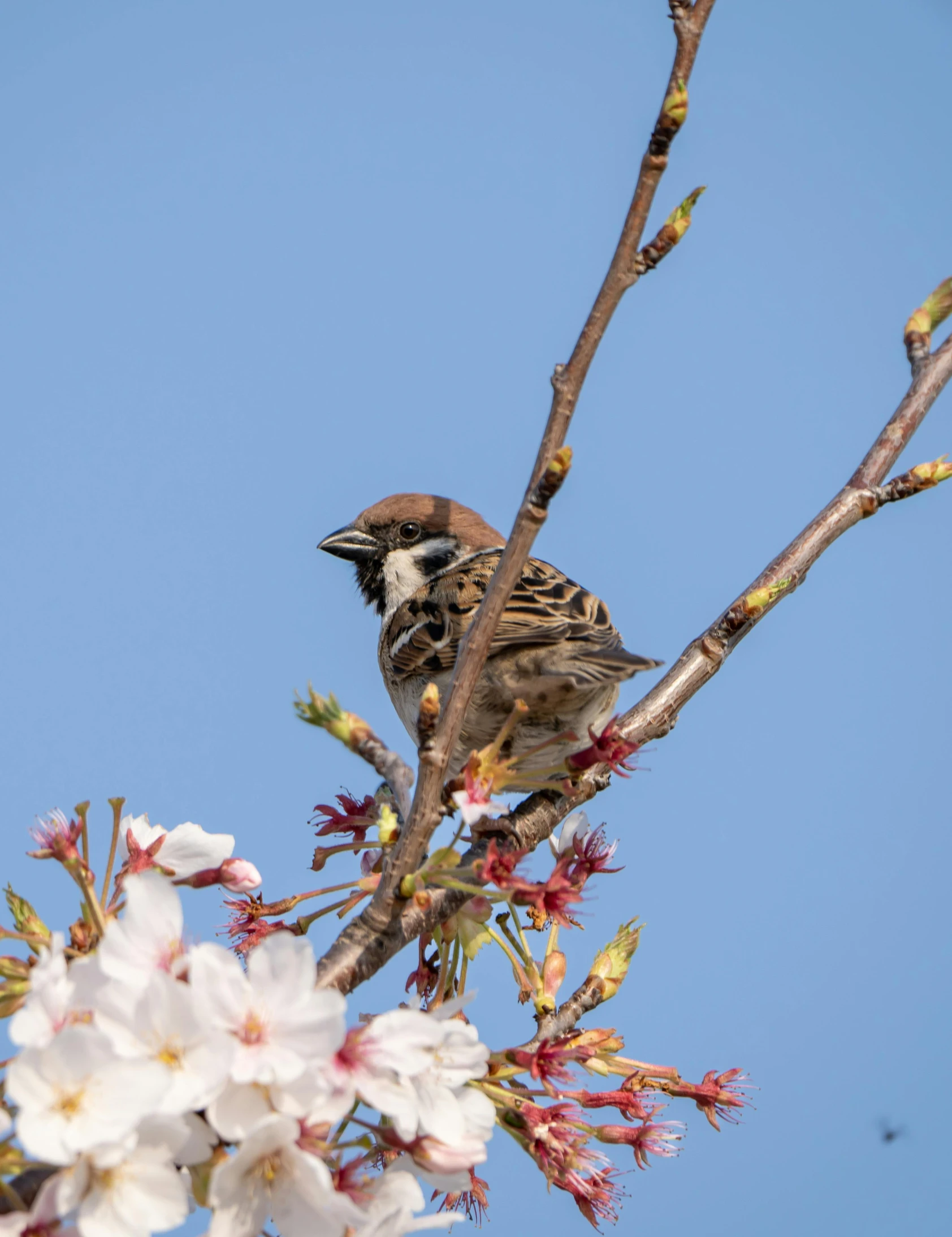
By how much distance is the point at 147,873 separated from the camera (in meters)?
2.23

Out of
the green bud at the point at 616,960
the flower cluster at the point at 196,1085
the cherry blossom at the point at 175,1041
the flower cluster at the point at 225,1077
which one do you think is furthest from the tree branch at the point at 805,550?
the cherry blossom at the point at 175,1041

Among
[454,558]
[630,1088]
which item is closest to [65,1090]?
[630,1088]

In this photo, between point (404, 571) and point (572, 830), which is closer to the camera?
point (572, 830)

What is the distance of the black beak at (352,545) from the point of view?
6.84 metres

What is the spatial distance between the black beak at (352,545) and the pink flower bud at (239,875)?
157 inches

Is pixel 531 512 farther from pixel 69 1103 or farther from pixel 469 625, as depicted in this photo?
pixel 69 1103

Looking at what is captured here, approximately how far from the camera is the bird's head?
22.6 feet

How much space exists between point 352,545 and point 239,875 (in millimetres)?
4082

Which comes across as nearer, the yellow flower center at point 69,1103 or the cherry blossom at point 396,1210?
the yellow flower center at point 69,1103

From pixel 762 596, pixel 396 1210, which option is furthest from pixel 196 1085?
pixel 762 596

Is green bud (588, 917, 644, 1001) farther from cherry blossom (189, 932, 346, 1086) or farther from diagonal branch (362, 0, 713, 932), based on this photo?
cherry blossom (189, 932, 346, 1086)

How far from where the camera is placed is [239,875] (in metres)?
2.92

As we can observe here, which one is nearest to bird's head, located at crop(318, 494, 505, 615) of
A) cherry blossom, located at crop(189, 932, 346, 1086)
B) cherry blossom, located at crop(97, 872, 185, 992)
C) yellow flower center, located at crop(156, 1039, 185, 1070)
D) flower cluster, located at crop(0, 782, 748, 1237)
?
flower cluster, located at crop(0, 782, 748, 1237)

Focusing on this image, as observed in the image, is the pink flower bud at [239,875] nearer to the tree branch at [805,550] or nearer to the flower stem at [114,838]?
the flower stem at [114,838]
